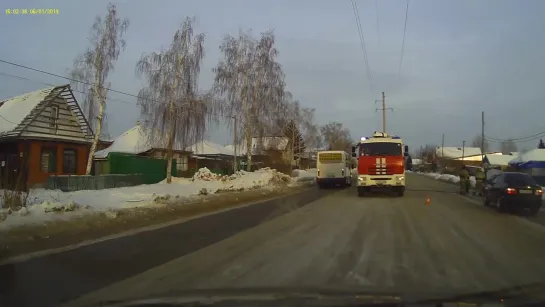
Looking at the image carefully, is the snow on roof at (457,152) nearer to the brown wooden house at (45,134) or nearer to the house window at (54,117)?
the brown wooden house at (45,134)

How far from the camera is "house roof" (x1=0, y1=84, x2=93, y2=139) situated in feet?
98.1

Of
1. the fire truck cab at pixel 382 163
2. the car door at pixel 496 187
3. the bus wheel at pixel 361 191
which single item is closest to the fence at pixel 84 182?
the bus wheel at pixel 361 191

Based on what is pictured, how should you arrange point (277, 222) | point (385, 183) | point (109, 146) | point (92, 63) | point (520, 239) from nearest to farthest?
point (520, 239) < point (277, 222) < point (385, 183) < point (92, 63) < point (109, 146)

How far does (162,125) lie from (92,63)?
6187 mm

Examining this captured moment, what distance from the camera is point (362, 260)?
795cm

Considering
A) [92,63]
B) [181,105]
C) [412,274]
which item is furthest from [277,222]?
[92,63]

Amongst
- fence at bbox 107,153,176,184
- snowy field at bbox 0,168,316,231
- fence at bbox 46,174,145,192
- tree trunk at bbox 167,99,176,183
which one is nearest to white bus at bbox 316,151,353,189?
snowy field at bbox 0,168,316,231

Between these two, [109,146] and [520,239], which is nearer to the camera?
[520,239]

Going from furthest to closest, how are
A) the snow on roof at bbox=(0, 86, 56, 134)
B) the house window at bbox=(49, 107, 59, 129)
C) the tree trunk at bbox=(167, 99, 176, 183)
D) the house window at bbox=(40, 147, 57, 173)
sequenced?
the house window at bbox=(49, 107, 59, 129) < the house window at bbox=(40, 147, 57, 173) < the tree trunk at bbox=(167, 99, 176, 183) < the snow on roof at bbox=(0, 86, 56, 134)

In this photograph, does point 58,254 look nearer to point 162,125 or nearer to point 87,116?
point 162,125

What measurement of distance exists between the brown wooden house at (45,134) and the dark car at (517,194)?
25261 millimetres

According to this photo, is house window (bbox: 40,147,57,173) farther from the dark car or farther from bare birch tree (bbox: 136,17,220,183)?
the dark car

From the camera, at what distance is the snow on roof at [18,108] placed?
30.3 meters

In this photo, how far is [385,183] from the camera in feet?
82.6
